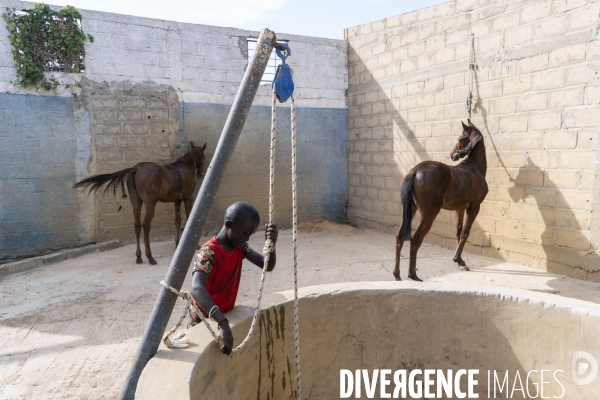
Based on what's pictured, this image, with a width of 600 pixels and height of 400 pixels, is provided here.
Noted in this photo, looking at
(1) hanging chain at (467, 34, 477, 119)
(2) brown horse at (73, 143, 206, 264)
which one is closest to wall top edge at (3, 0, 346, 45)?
(2) brown horse at (73, 143, 206, 264)

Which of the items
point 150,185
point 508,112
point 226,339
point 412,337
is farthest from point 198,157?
point 226,339

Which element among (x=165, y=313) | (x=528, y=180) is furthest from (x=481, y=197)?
(x=165, y=313)

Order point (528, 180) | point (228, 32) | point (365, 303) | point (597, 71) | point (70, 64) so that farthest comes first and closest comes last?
point (228, 32) < point (70, 64) < point (528, 180) < point (597, 71) < point (365, 303)

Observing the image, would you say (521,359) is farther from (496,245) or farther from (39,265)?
(39,265)

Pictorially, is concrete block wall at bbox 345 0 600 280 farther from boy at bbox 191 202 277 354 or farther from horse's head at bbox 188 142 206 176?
boy at bbox 191 202 277 354

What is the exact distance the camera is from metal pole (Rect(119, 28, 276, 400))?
1900 millimetres

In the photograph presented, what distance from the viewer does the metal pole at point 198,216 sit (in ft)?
6.23

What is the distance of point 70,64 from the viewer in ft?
20.9

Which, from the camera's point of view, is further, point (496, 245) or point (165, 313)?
point (496, 245)

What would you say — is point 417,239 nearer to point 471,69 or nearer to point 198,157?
point 471,69

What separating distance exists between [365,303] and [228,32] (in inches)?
240

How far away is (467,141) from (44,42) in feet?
19.6

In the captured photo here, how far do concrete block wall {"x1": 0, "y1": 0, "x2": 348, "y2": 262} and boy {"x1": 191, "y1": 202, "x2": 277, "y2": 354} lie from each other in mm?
5071

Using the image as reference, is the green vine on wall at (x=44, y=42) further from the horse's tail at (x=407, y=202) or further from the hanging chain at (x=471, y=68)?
the hanging chain at (x=471, y=68)
